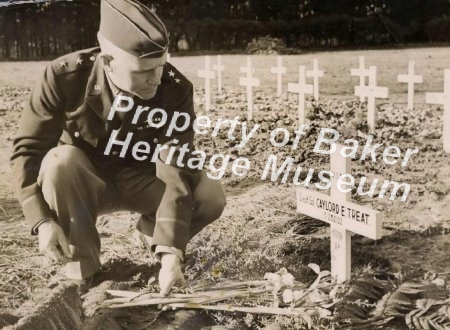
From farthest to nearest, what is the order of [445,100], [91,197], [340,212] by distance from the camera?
[91,197]
[340,212]
[445,100]

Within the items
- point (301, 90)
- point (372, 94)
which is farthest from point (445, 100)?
point (301, 90)

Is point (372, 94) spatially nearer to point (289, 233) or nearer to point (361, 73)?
point (361, 73)

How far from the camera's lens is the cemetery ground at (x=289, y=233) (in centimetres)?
325

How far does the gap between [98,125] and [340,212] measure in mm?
1150

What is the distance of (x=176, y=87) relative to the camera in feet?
11.4

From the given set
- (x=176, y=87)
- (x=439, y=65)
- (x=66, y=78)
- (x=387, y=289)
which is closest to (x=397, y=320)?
(x=387, y=289)

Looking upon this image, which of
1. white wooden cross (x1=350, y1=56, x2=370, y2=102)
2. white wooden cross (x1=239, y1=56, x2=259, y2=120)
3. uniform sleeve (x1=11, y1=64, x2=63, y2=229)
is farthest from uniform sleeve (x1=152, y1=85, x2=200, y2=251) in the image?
white wooden cross (x1=350, y1=56, x2=370, y2=102)

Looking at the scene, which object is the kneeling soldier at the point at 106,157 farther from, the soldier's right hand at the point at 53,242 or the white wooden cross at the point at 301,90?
the white wooden cross at the point at 301,90

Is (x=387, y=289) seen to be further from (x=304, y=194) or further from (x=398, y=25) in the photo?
(x=398, y=25)

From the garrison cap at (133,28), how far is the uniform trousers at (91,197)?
1.75 feet

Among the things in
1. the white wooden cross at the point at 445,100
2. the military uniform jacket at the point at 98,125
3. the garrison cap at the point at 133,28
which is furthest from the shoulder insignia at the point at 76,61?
the white wooden cross at the point at 445,100

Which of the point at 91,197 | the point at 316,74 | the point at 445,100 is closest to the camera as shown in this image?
the point at 445,100

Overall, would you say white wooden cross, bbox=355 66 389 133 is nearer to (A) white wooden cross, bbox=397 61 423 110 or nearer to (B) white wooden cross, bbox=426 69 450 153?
(A) white wooden cross, bbox=397 61 423 110

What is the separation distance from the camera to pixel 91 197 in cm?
350
